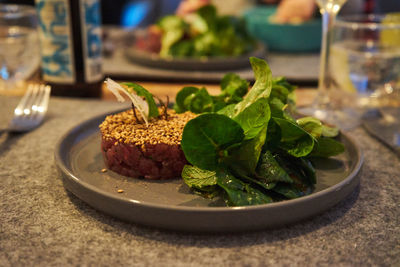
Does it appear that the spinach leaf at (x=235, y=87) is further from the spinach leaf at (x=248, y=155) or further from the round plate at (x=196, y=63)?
the round plate at (x=196, y=63)

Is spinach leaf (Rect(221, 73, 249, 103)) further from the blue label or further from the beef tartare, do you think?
the blue label

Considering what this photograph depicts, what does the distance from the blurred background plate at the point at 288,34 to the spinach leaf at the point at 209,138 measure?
1.55 metres

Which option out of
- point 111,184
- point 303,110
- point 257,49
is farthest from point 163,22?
point 111,184

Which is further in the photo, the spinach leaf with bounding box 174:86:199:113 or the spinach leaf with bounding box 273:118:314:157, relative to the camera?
the spinach leaf with bounding box 174:86:199:113

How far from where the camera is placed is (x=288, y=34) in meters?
2.22

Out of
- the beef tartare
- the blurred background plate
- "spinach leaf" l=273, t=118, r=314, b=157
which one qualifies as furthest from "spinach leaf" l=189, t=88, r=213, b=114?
the blurred background plate

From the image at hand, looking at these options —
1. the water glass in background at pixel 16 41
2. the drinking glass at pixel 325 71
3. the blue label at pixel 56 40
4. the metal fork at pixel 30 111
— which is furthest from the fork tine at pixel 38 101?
the drinking glass at pixel 325 71

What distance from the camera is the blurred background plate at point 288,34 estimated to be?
2.18 m

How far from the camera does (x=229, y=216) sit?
0.65 metres

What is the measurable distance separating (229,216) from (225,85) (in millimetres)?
469

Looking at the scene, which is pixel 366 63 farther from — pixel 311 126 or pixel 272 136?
pixel 272 136

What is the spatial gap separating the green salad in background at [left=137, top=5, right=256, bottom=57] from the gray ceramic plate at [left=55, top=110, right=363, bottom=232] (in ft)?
3.48

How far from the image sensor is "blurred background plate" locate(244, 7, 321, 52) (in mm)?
2178

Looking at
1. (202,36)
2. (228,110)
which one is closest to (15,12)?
(202,36)
